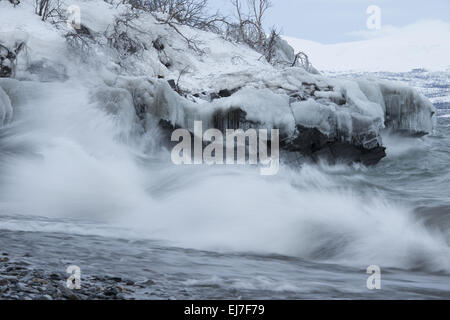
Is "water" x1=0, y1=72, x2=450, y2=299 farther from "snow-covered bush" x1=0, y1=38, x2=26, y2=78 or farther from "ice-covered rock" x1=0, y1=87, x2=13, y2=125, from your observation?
"snow-covered bush" x1=0, y1=38, x2=26, y2=78

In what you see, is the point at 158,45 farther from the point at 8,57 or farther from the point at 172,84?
the point at 8,57

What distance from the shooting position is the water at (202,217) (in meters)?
4.02

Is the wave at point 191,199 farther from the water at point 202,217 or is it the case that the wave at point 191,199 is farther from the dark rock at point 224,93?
the dark rock at point 224,93

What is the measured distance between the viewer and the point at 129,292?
10.8ft

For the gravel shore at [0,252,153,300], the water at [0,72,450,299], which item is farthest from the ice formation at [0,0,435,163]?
the gravel shore at [0,252,153,300]

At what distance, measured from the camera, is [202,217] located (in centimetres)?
645

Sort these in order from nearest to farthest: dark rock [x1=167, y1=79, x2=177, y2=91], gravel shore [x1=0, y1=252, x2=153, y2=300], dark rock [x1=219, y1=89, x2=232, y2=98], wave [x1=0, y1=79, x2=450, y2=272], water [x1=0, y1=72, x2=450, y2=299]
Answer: gravel shore [x1=0, y1=252, x2=153, y2=300]
water [x1=0, y1=72, x2=450, y2=299]
wave [x1=0, y1=79, x2=450, y2=272]
dark rock [x1=167, y1=79, x2=177, y2=91]
dark rock [x1=219, y1=89, x2=232, y2=98]

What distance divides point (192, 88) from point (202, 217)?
12.9 ft

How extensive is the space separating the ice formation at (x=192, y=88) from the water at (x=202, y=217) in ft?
1.17

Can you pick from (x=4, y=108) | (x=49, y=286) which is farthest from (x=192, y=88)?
(x=49, y=286)

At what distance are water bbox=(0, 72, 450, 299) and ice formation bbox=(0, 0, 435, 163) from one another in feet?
1.17

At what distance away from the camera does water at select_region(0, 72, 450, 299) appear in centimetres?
402

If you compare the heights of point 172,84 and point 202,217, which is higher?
point 172,84

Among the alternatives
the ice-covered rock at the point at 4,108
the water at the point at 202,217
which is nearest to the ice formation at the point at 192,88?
the ice-covered rock at the point at 4,108
